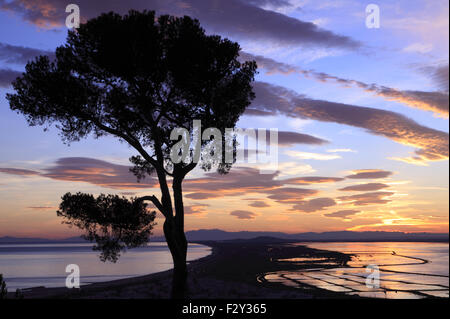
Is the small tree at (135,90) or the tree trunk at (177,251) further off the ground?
the small tree at (135,90)

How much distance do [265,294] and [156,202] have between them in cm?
711

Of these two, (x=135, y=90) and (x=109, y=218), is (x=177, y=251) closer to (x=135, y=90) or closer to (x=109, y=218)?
(x=109, y=218)

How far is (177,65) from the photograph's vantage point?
70.5ft

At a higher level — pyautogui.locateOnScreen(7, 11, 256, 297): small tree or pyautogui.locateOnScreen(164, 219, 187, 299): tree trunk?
pyautogui.locateOnScreen(7, 11, 256, 297): small tree

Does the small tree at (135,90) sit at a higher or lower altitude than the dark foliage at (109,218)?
higher

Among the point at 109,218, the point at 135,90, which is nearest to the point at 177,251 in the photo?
the point at 109,218

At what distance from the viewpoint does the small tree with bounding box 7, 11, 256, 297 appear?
21500 mm

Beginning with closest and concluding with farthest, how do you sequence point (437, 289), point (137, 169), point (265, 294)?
point (265, 294) → point (137, 169) → point (437, 289)

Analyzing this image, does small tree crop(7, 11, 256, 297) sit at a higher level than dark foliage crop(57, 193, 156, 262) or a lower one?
higher

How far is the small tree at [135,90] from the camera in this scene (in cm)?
2150
